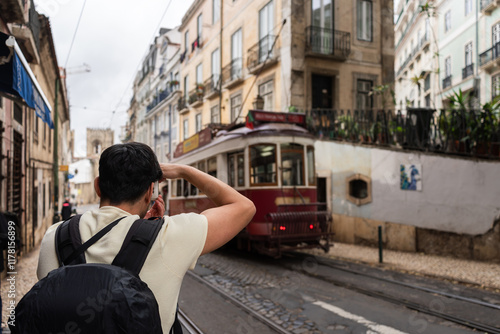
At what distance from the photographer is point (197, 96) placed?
23.6 m

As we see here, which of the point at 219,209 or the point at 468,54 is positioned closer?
the point at 219,209

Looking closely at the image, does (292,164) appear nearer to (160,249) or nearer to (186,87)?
(160,249)

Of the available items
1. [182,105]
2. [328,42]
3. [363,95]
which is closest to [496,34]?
[363,95]

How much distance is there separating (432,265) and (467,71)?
18.0m

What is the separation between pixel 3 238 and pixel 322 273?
584 centimetres

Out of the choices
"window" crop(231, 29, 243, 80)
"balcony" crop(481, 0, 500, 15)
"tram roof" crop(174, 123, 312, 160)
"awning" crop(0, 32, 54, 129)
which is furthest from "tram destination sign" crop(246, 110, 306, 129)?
"balcony" crop(481, 0, 500, 15)

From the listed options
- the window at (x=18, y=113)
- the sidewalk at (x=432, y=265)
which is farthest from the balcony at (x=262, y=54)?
the window at (x=18, y=113)

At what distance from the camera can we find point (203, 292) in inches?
263

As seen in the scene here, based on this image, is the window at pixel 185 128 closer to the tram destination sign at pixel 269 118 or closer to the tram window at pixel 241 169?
the tram destination sign at pixel 269 118

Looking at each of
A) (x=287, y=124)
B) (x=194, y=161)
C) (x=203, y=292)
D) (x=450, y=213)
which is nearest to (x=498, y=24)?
(x=450, y=213)

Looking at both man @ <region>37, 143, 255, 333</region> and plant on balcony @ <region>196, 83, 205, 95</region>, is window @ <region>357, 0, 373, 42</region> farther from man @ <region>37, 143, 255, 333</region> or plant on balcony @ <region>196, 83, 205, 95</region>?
man @ <region>37, 143, 255, 333</region>

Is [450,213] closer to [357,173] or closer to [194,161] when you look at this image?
[357,173]

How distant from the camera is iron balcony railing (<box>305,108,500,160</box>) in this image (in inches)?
391

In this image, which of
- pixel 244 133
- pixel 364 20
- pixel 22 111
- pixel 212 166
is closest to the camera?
pixel 244 133
